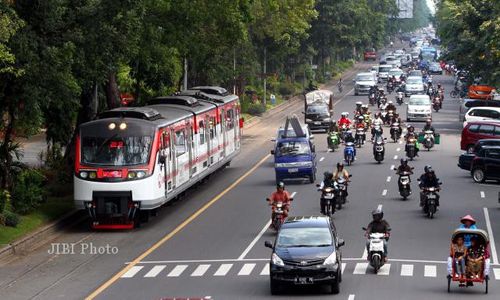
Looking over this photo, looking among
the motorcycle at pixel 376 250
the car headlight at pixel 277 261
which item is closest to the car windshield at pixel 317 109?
the motorcycle at pixel 376 250

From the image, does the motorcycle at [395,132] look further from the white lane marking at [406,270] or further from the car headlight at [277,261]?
the car headlight at [277,261]

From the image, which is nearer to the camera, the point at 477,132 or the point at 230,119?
the point at 230,119

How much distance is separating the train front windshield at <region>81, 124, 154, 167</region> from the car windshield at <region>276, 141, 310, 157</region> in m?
10.7

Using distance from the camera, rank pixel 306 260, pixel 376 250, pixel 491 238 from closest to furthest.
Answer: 1. pixel 306 260
2. pixel 376 250
3. pixel 491 238

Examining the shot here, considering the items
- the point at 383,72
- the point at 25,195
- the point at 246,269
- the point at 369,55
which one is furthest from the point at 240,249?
the point at 369,55

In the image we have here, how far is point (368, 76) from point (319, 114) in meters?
39.4

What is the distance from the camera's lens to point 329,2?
125m

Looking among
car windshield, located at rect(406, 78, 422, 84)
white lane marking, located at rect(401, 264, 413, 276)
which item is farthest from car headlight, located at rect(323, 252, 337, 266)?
car windshield, located at rect(406, 78, 422, 84)

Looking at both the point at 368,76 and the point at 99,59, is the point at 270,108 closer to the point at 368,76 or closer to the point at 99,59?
the point at 368,76

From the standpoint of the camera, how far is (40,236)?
3588cm

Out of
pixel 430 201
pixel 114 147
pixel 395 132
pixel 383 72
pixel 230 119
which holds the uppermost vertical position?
pixel 114 147

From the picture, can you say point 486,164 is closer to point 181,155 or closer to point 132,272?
point 181,155

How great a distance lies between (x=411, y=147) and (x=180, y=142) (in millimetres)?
17903

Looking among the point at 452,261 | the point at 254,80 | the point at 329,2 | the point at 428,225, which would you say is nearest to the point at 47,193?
the point at 428,225
